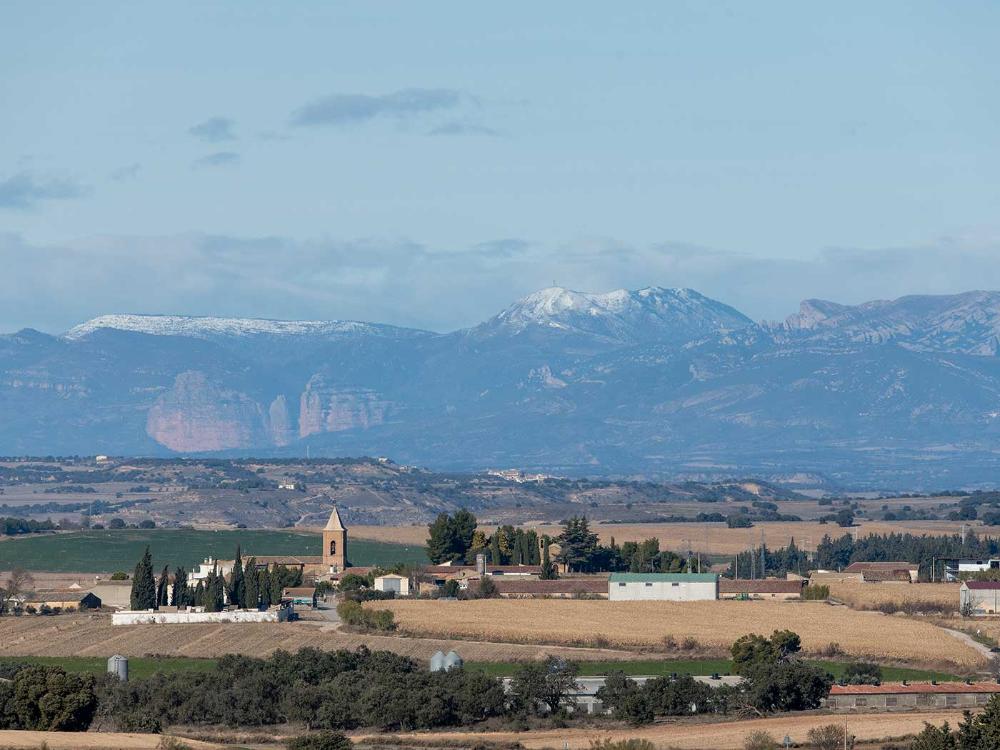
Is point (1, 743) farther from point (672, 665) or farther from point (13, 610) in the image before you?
point (13, 610)

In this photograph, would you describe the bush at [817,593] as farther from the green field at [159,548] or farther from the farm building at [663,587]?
the green field at [159,548]

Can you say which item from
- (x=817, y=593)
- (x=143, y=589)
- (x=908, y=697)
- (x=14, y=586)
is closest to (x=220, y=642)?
(x=143, y=589)

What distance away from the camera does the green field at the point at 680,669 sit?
88.1 m

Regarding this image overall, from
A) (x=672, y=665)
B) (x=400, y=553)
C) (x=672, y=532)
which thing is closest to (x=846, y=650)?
(x=672, y=665)

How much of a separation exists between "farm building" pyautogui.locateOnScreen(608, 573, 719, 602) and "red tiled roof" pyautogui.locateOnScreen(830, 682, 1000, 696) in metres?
37.2

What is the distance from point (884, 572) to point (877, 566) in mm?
5902

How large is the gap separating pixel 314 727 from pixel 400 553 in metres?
93.9

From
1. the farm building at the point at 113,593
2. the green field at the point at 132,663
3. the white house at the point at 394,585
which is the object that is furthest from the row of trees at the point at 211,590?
the green field at the point at 132,663

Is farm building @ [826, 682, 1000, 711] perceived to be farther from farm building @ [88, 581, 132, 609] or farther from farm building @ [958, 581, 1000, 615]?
farm building @ [88, 581, 132, 609]

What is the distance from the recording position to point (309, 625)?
352 ft

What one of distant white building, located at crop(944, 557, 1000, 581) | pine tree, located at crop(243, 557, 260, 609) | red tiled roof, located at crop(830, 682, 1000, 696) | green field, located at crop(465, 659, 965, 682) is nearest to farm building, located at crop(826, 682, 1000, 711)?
red tiled roof, located at crop(830, 682, 1000, 696)

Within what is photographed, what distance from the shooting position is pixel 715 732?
71875 millimetres

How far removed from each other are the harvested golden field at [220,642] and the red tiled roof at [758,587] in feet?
79.7

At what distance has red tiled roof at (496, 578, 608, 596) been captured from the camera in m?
121
